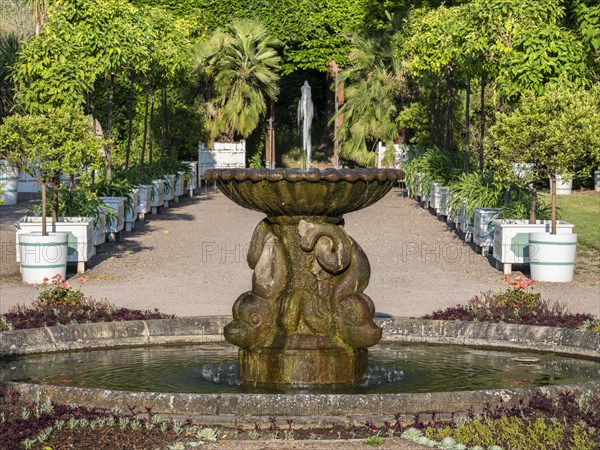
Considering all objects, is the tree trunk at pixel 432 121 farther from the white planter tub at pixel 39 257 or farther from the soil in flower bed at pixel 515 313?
the soil in flower bed at pixel 515 313

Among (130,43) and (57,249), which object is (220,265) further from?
(130,43)

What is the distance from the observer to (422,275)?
1748 cm

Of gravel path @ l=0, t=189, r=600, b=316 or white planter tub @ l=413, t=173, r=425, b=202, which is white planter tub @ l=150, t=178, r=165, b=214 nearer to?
gravel path @ l=0, t=189, r=600, b=316

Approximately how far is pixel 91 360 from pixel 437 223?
50.2 ft

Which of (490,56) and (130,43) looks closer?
(490,56)

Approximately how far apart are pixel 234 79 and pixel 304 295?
28.6 meters

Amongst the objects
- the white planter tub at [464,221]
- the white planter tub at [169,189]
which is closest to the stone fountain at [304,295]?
Answer: the white planter tub at [464,221]

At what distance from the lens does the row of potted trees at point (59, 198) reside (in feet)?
A: 55.0

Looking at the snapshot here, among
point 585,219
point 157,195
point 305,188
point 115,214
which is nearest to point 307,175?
point 305,188

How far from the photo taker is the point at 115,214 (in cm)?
2098

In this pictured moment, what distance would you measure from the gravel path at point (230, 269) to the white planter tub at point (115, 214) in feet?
1.00

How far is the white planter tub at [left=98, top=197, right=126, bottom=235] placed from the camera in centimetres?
2103

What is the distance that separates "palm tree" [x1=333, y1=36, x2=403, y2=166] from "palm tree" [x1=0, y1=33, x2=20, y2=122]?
9628 mm

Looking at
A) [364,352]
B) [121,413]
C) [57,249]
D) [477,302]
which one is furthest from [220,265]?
[121,413]
